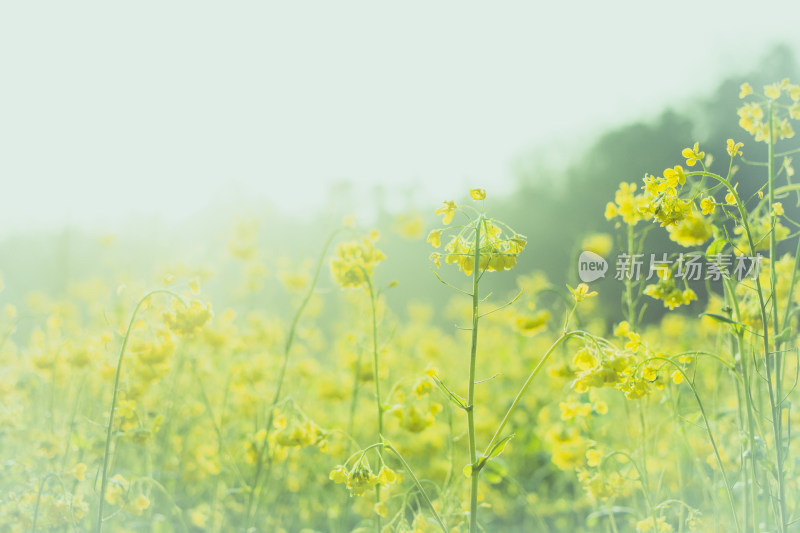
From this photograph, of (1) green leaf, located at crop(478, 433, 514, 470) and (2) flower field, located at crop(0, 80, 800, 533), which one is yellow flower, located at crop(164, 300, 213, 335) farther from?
(1) green leaf, located at crop(478, 433, 514, 470)

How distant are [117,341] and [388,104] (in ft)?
9.45

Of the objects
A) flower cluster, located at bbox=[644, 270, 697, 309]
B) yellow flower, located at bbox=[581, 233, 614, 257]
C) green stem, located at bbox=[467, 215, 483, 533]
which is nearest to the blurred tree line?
yellow flower, located at bbox=[581, 233, 614, 257]

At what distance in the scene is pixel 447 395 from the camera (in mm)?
1255

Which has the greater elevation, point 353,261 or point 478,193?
point 478,193

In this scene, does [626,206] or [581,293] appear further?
[626,206]

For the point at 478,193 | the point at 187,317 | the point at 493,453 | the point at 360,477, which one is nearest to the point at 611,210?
the point at 478,193

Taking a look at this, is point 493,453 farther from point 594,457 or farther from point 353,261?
point 353,261

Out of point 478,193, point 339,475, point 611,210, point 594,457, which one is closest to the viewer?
point 478,193

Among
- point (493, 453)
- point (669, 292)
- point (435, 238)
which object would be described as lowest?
point (493, 453)

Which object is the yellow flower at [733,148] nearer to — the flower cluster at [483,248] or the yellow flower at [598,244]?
the flower cluster at [483,248]

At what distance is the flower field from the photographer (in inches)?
52.2

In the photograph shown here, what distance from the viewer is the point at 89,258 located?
332 inches

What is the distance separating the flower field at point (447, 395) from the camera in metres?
1.33

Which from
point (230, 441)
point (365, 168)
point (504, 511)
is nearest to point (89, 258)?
point (365, 168)
